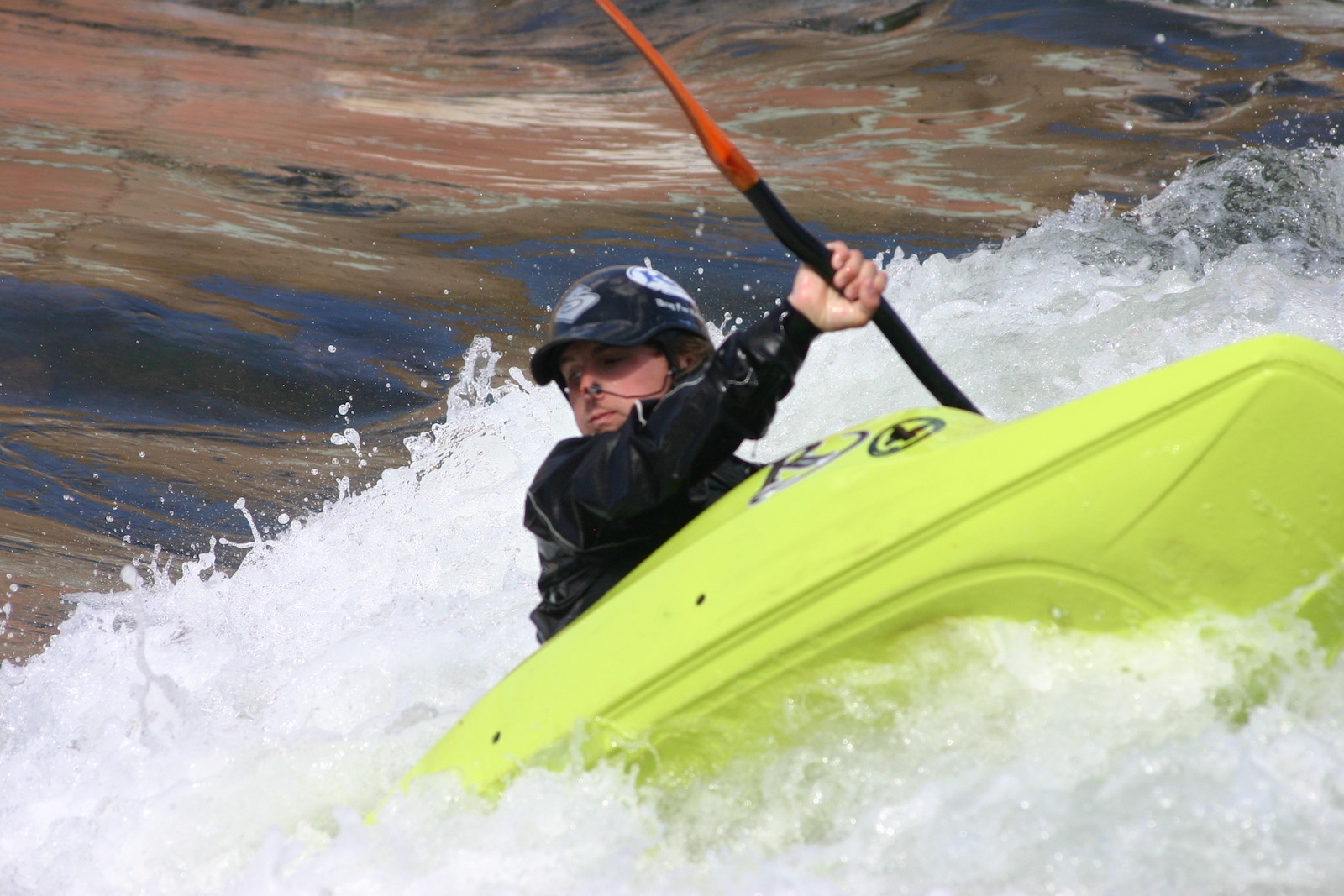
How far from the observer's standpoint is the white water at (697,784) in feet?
5.70

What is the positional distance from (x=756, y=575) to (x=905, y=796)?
0.39 metres

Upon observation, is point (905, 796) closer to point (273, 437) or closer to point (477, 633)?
point (477, 633)

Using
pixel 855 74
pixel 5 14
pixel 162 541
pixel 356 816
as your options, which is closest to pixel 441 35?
pixel 5 14

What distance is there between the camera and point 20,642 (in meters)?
3.98

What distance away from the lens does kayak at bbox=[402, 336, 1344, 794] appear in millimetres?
1725

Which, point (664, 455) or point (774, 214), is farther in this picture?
point (774, 214)

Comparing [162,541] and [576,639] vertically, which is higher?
[576,639]

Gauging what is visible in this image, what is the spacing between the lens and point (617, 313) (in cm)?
245

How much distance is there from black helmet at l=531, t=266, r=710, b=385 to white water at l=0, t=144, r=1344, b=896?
0.85 meters

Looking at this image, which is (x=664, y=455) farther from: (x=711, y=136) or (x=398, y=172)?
(x=398, y=172)

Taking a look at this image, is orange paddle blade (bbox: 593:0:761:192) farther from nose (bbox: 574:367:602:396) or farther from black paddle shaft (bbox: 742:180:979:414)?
nose (bbox: 574:367:602:396)

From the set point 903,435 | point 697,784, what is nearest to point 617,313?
point 903,435

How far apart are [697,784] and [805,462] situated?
59 cm

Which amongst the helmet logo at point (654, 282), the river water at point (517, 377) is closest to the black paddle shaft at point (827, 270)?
the helmet logo at point (654, 282)
